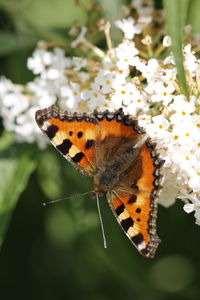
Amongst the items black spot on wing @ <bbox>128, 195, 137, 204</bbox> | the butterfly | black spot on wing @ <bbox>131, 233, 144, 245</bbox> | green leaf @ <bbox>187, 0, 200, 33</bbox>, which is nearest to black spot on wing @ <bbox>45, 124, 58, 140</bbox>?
the butterfly

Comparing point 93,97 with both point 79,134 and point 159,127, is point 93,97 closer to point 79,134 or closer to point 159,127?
point 79,134

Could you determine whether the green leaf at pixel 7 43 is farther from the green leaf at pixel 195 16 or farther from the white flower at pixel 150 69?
the green leaf at pixel 195 16

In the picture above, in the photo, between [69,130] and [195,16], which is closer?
[69,130]

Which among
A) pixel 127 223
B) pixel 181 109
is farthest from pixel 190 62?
pixel 127 223

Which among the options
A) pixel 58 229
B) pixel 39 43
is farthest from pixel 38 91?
pixel 58 229

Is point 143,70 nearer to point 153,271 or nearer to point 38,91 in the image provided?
point 38,91

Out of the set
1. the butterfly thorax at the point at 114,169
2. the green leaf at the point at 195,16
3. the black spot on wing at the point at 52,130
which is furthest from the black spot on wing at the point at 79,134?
the green leaf at the point at 195,16

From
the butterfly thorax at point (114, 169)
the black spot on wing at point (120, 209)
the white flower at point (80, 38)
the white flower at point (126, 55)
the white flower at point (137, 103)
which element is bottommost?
the black spot on wing at point (120, 209)

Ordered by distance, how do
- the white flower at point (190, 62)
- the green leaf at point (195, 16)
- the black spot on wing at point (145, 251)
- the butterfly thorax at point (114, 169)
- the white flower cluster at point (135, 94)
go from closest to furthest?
the black spot on wing at point (145, 251) < the white flower cluster at point (135, 94) < the white flower at point (190, 62) < the butterfly thorax at point (114, 169) < the green leaf at point (195, 16)
